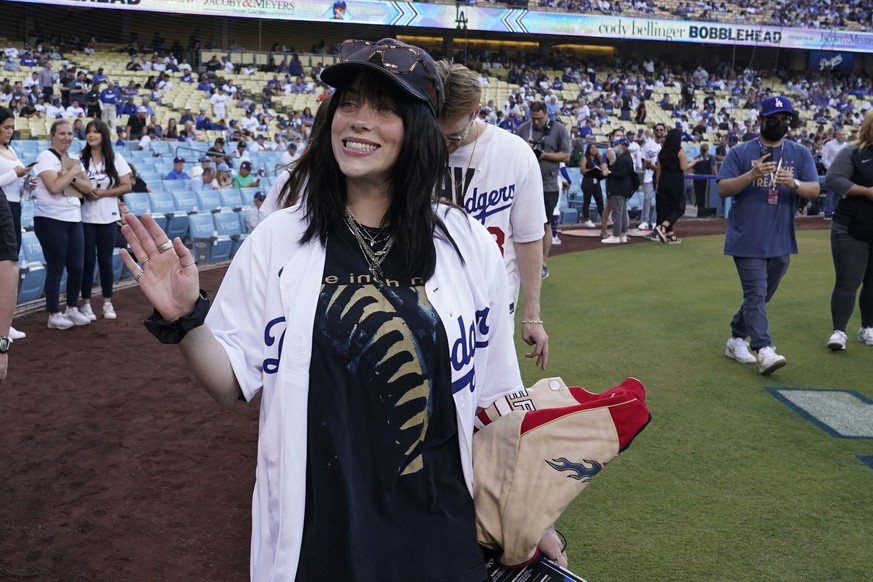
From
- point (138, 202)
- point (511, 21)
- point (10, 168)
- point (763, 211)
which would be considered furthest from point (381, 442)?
point (511, 21)

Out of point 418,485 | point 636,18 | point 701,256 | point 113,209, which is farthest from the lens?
point 636,18

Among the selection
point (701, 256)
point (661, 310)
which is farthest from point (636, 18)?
point (661, 310)

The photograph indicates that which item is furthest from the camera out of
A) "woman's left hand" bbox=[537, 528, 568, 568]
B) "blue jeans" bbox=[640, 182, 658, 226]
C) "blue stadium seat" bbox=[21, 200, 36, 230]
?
"blue jeans" bbox=[640, 182, 658, 226]

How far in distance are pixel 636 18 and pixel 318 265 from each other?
42.3 meters

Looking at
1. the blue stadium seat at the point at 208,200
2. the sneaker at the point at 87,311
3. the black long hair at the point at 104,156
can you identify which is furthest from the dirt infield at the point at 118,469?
the blue stadium seat at the point at 208,200

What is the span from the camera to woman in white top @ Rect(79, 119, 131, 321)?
7.67m

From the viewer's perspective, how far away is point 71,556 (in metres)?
3.73

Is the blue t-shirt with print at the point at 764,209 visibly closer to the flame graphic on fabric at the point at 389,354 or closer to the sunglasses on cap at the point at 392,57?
the sunglasses on cap at the point at 392,57

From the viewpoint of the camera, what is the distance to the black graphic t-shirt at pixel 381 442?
1727mm

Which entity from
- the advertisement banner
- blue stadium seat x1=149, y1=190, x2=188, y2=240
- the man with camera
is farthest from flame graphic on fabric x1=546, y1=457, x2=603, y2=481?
the advertisement banner

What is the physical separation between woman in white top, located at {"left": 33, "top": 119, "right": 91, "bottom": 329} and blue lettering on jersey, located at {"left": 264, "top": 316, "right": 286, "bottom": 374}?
19.9ft

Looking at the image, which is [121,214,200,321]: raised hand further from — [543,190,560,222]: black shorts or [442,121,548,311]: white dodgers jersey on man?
[543,190,560,222]: black shorts

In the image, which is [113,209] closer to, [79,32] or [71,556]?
[71,556]

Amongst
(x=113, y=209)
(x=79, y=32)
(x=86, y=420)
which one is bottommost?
(x=86, y=420)
